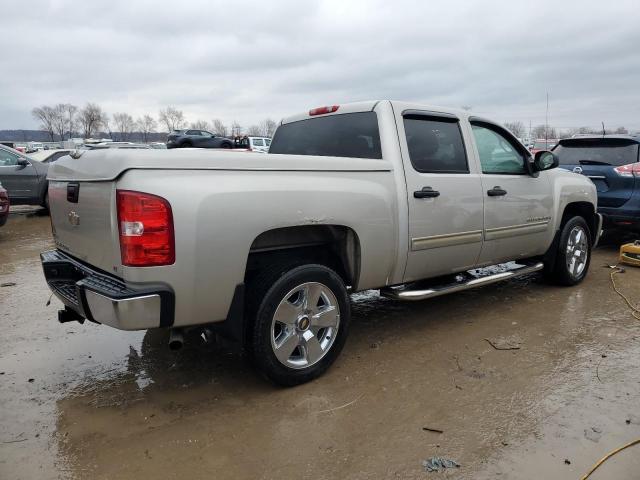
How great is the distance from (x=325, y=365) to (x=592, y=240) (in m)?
4.26

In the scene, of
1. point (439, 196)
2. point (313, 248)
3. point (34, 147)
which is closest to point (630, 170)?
point (439, 196)

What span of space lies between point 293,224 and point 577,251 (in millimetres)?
4099

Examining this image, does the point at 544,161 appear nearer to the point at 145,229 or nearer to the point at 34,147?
the point at 145,229

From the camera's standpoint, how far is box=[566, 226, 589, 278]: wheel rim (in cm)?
551

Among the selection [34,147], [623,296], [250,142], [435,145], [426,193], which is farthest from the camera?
[34,147]

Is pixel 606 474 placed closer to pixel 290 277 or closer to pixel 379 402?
pixel 379 402

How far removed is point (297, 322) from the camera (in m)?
3.21

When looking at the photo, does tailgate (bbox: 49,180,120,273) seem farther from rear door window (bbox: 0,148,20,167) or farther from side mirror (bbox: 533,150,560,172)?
rear door window (bbox: 0,148,20,167)

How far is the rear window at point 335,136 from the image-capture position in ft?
12.6

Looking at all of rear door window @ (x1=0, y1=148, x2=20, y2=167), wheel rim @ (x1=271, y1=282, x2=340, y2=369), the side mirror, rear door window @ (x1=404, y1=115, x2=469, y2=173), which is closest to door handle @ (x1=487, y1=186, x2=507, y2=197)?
rear door window @ (x1=404, y1=115, x2=469, y2=173)

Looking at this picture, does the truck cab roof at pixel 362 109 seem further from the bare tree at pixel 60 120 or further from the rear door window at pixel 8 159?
the bare tree at pixel 60 120

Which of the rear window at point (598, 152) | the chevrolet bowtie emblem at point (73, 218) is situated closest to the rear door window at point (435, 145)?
the chevrolet bowtie emblem at point (73, 218)

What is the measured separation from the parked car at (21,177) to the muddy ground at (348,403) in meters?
7.77

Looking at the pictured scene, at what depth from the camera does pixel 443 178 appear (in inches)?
155
